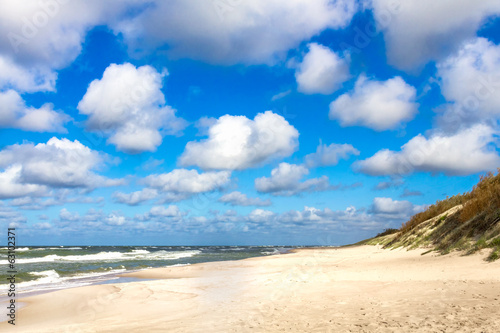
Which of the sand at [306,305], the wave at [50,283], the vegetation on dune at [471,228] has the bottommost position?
the wave at [50,283]

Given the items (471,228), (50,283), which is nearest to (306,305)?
(471,228)

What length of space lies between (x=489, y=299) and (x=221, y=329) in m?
5.55

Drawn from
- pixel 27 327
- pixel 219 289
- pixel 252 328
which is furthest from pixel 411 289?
pixel 27 327

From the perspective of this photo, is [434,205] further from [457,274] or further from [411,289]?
[411,289]

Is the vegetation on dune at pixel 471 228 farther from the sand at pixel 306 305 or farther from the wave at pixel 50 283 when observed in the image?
the wave at pixel 50 283

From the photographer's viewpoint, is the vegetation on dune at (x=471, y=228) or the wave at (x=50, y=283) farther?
the wave at (x=50, y=283)

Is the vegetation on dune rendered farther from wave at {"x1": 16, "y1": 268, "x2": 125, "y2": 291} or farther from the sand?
wave at {"x1": 16, "y1": 268, "x2": 125, "y2": 291}

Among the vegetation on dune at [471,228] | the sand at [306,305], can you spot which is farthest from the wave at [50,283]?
the vegetation on dune at [471,228]

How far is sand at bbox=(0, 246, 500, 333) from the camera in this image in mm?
6594

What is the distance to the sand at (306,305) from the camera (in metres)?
6.59

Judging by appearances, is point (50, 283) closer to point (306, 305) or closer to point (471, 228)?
point (306, 305)

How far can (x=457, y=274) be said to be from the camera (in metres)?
10.6

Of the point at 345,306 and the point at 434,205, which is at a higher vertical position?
the point at 434,205

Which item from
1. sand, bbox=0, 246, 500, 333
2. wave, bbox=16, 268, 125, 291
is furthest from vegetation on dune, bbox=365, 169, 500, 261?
wave, bbox=16, 268, 125, 291
